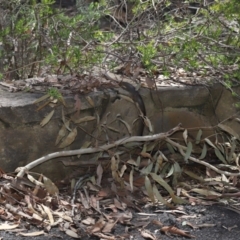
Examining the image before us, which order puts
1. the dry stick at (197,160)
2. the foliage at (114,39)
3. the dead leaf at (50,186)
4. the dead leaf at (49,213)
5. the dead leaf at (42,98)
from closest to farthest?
the dead leaf at (49,213)
the dead leaf at (50,186)
the dead leaf at (42,98)
the dry stick at (197,160)
the foliage at (114,39)

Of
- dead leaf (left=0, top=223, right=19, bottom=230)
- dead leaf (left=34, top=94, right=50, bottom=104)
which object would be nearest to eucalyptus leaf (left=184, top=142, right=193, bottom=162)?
dead leaf (left=34, top=94, right=50, bottom=104)

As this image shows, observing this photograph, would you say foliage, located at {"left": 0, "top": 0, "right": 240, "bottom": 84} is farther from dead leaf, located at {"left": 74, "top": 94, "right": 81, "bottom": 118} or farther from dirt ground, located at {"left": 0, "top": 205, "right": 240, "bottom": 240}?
dirt ground, located at {"left": 0, "top": 205, "right": 240, "bottom": 240}

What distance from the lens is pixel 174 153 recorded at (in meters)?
4.27

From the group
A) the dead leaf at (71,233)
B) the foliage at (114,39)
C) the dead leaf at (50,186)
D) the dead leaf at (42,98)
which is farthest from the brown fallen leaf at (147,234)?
the foliage at (114,39)

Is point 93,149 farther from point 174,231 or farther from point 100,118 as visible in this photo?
point 174,231

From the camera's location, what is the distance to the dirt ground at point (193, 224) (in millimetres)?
3268

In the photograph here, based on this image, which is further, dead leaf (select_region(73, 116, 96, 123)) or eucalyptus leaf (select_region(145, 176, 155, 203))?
dead leaf (select_region(73, 116, 96, 123))

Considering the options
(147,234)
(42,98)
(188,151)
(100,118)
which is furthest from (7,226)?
(188,151)

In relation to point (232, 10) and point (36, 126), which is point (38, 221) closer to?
point (36, 126)

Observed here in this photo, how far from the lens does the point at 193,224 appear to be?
3.45m

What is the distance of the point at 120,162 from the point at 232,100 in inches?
40.5

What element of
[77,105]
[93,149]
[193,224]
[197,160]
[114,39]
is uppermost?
[114,39]

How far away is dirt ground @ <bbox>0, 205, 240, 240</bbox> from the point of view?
3.27 meters

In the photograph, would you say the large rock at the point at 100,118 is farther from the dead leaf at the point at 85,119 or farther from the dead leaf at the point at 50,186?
the dead leaf at the point at 50,186
